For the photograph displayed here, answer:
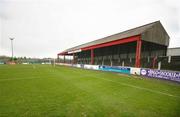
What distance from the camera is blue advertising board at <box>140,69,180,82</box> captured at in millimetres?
10406

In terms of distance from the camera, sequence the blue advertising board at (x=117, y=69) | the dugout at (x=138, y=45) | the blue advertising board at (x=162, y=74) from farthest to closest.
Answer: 1. the blue advertising board at (x=117, y=69)
2. the dugout at (x=138, y=45)
3. the blue advertising board at (x=162, y=74)

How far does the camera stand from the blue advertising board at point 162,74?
34.1 feet

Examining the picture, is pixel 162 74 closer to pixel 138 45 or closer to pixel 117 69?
pixel 138 45

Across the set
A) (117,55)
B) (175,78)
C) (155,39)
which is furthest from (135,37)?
(117,55)

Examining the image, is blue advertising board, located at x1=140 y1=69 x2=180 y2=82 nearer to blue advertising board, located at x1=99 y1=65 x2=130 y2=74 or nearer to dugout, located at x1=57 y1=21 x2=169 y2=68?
dugout, located at x1=57 y1=21 x2=169 y2=68

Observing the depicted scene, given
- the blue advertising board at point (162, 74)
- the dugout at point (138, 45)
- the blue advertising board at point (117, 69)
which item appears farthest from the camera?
the blue advertising board at point (117, 69)

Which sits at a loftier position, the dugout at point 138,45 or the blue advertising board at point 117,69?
the dugout at point 138,45

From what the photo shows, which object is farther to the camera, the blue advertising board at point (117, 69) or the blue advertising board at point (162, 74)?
the blue advertising board at point (117, 69)

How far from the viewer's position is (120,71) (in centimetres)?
1755

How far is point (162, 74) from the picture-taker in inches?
457

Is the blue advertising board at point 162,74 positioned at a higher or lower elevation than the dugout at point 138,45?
lower

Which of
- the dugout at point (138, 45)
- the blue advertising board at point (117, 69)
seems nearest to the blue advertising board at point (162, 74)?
the dugout at point (138, 45)

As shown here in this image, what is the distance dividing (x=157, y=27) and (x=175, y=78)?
1108cm

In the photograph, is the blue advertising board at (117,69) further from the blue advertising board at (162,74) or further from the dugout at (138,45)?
the blue advertising board at (162,74)
